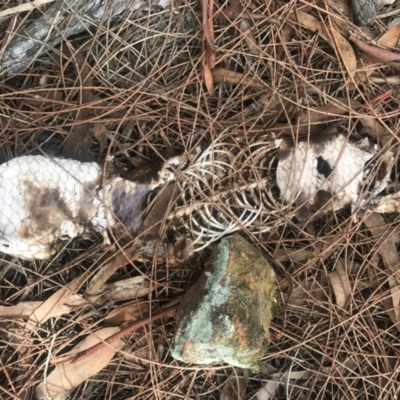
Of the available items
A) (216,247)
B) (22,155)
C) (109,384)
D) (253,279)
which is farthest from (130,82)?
(109,384)

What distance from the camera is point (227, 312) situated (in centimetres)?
179

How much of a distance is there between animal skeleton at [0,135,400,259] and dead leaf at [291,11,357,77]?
37 centimetres

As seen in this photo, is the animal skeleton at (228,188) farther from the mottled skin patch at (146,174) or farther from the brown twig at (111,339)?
the brown twig at (111,339)

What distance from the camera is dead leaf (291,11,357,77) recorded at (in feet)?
6.74

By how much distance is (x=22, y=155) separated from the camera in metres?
1.92

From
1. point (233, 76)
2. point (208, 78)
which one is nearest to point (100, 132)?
point (208, 78)

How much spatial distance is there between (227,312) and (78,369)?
0.70m

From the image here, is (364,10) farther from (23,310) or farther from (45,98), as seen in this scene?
(23,310)

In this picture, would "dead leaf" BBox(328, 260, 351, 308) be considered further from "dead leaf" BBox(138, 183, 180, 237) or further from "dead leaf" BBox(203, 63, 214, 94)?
"dead leaf" BBox(203, 63, 214, 94)

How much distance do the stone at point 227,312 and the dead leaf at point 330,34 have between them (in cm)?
94

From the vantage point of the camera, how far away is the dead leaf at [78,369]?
1.95 metres

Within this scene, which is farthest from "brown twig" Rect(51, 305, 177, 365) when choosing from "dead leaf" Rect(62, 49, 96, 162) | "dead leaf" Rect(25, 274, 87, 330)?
"dead leaf" Rect(62, 49, 96, 162)

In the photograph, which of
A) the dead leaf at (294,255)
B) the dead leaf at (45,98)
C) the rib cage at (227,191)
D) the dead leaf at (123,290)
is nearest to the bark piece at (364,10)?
the rib cage at (227,191)

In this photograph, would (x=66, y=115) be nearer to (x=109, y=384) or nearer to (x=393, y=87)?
(x=109, y=384)
